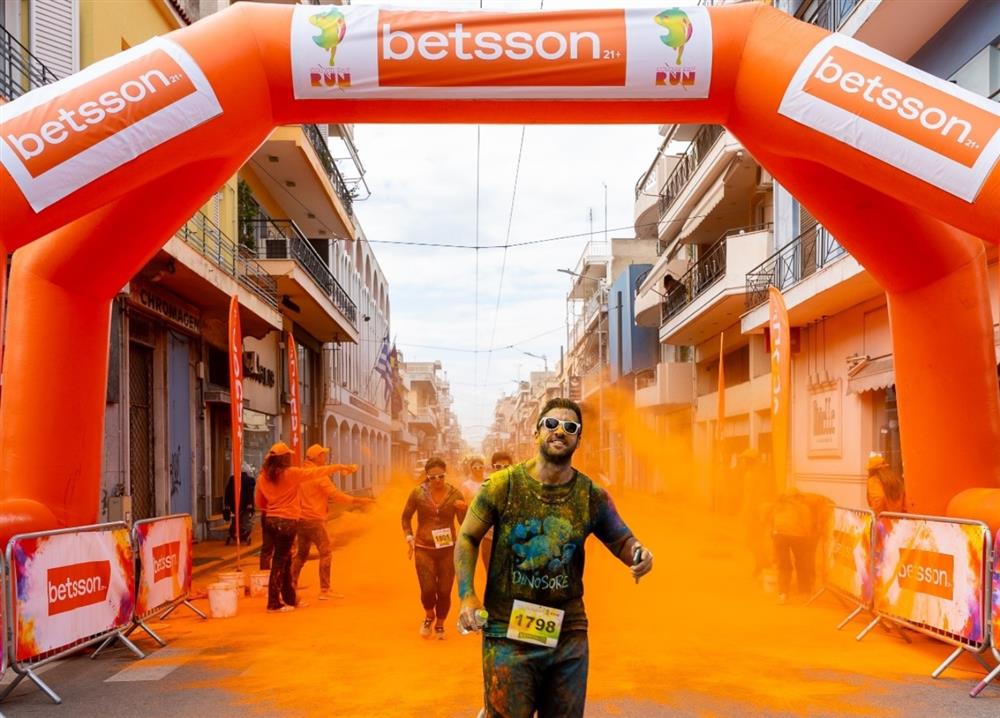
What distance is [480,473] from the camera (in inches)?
389

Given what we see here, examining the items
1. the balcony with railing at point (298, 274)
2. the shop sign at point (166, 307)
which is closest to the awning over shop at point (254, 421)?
the balcony with railing at point (298, 274)

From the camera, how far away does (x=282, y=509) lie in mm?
10156

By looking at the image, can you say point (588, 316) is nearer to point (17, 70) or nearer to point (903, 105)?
point (17, 70)

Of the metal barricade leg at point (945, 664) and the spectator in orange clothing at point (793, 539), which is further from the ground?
the spectator in orange clothing at point (793, 539)

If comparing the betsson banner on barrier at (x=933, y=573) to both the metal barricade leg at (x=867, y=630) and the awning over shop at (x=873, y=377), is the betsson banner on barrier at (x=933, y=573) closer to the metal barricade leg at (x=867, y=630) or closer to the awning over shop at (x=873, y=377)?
the metal barricade leg at (x=867, y=630)

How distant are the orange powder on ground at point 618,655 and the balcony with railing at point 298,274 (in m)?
12.4

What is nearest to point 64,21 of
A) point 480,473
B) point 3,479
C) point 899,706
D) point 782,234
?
point 3,479

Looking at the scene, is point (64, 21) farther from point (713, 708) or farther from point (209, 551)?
point (713, 708)

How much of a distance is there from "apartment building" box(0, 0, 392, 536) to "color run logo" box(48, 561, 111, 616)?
6.43m

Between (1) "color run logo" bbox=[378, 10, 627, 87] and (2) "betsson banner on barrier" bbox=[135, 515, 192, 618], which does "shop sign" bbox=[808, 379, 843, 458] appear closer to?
(1) "color run logo" bbox=[378, 10, 627, 87]

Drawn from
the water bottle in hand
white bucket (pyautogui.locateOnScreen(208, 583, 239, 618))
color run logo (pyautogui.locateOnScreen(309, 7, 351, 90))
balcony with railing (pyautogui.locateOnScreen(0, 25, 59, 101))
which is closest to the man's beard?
the water bottle in hand

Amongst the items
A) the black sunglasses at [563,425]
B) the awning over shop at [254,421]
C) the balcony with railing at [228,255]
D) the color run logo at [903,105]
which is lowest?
the black sunglasses at [563,425]

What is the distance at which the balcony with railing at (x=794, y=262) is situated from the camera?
54.1ft

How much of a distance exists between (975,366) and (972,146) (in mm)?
2579
